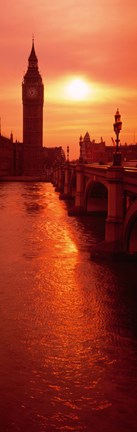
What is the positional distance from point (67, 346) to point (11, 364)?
2.08m

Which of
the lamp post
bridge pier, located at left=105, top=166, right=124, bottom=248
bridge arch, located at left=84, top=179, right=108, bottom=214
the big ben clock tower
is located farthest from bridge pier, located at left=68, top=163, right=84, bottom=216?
the big ben clock tower

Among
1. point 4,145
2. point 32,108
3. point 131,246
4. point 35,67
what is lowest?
point 131,246

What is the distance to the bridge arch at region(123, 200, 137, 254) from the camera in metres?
23.1

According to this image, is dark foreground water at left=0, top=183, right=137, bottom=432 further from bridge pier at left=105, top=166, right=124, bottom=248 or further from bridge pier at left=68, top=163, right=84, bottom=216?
bridge pier at left=68, top=163, right=84, bottom=216

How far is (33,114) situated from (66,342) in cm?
14926

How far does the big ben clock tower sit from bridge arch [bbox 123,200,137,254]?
426 ft

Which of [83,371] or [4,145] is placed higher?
[4,145]

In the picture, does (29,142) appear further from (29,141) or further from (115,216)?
(115,216)

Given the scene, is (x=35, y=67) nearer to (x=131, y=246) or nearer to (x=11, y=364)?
(x=131, y=246)

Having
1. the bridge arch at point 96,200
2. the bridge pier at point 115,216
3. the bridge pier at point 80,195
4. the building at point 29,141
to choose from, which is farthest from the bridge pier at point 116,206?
the building at point 29,141

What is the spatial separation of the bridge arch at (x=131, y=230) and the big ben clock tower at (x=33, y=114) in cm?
12977

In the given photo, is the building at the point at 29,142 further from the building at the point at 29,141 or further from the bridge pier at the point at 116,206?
the bridge pier at the point at 116,206

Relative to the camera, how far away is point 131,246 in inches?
995

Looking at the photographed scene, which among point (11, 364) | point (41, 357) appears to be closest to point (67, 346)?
point (41, 357)
